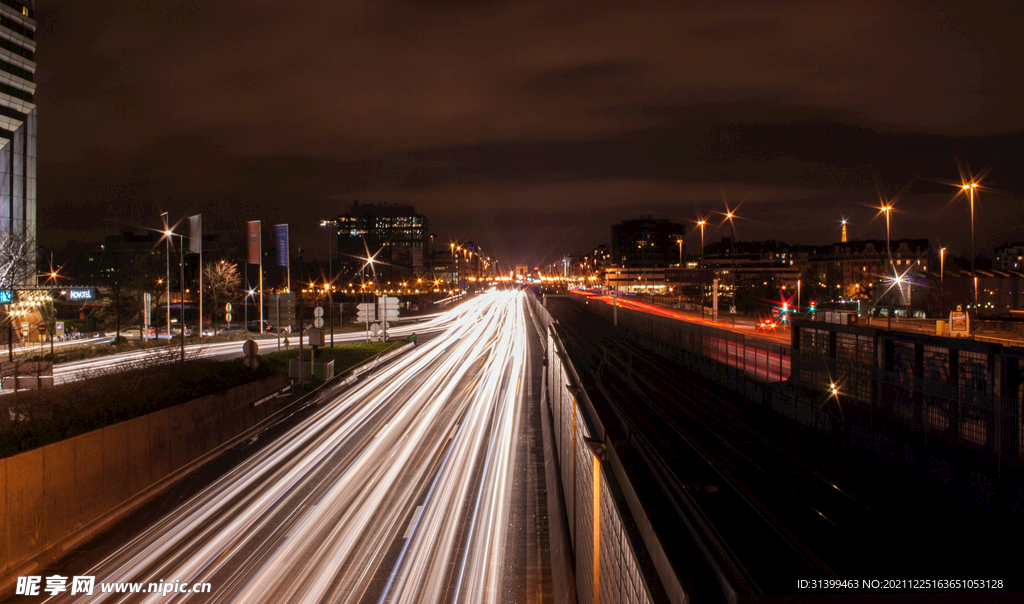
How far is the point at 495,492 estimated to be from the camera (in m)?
12.7

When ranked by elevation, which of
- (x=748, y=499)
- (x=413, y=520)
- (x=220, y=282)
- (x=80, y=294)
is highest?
(x=220, y=282)

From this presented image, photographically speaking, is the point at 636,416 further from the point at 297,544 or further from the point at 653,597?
the point at 653,597

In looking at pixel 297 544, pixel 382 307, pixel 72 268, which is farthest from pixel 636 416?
pixel 72 268

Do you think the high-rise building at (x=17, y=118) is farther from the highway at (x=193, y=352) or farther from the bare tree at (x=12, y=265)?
the bare tree at (x=12, y=265)

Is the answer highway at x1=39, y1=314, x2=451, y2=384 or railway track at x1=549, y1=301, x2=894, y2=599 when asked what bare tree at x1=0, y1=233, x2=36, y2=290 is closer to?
highway at x1=39, y1=314, x2=451, y2=384

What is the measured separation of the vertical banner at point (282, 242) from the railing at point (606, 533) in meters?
34.5

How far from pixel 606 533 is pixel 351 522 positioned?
6.94 metres

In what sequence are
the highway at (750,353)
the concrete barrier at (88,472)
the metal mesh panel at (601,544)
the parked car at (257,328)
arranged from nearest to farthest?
1. the metal mesh panel at (601,544)
2. the concrete barrier at (88,472)
3. the highway at (750,353)
4. the parked car at (257,328)

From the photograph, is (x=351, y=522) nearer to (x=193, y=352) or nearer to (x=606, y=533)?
(x=606, y=533)

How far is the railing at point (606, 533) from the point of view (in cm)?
388

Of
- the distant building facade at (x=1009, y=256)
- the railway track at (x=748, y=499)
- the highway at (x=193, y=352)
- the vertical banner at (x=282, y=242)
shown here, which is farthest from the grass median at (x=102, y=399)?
the distant building facade at (x=1009, y=256)

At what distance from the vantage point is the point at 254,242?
41.0 metres

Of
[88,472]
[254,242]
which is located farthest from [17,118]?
[88,472]

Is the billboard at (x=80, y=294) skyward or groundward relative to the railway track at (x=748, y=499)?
skyward
